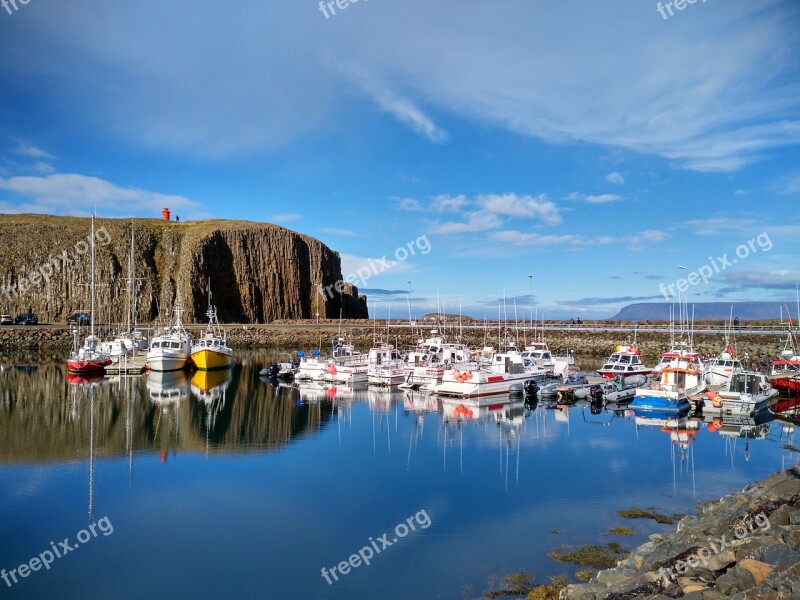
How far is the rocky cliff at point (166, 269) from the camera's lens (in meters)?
107

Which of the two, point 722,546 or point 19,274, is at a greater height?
point 19,274

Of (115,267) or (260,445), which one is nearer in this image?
(260,445)

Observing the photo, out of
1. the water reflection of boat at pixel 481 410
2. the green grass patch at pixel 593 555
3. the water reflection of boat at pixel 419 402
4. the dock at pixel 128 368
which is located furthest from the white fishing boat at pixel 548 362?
the dock at pixel 128 368

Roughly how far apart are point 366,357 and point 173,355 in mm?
17211

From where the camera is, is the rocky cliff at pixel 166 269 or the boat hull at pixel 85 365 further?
the rocky cliff at pixel 166 269

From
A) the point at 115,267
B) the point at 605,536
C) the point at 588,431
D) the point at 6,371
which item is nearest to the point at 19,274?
the point at 115,267

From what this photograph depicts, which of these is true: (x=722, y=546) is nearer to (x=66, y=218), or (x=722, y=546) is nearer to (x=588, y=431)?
(x=588, y=431)

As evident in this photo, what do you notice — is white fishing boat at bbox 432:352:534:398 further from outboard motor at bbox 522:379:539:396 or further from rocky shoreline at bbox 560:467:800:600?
rocky shoreline at bbox 560:467:800:600

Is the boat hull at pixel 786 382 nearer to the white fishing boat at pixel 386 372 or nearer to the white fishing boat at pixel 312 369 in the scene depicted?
the white fishing boat at pixel 386 372

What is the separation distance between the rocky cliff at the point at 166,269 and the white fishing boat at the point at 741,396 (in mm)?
82423

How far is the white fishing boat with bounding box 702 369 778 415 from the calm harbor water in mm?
965

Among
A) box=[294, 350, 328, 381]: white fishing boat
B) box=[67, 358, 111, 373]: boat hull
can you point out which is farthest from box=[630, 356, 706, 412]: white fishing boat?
box=[67, 358, 111, 373]: boat hull

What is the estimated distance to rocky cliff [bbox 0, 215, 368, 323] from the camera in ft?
350

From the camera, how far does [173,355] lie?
172ft
